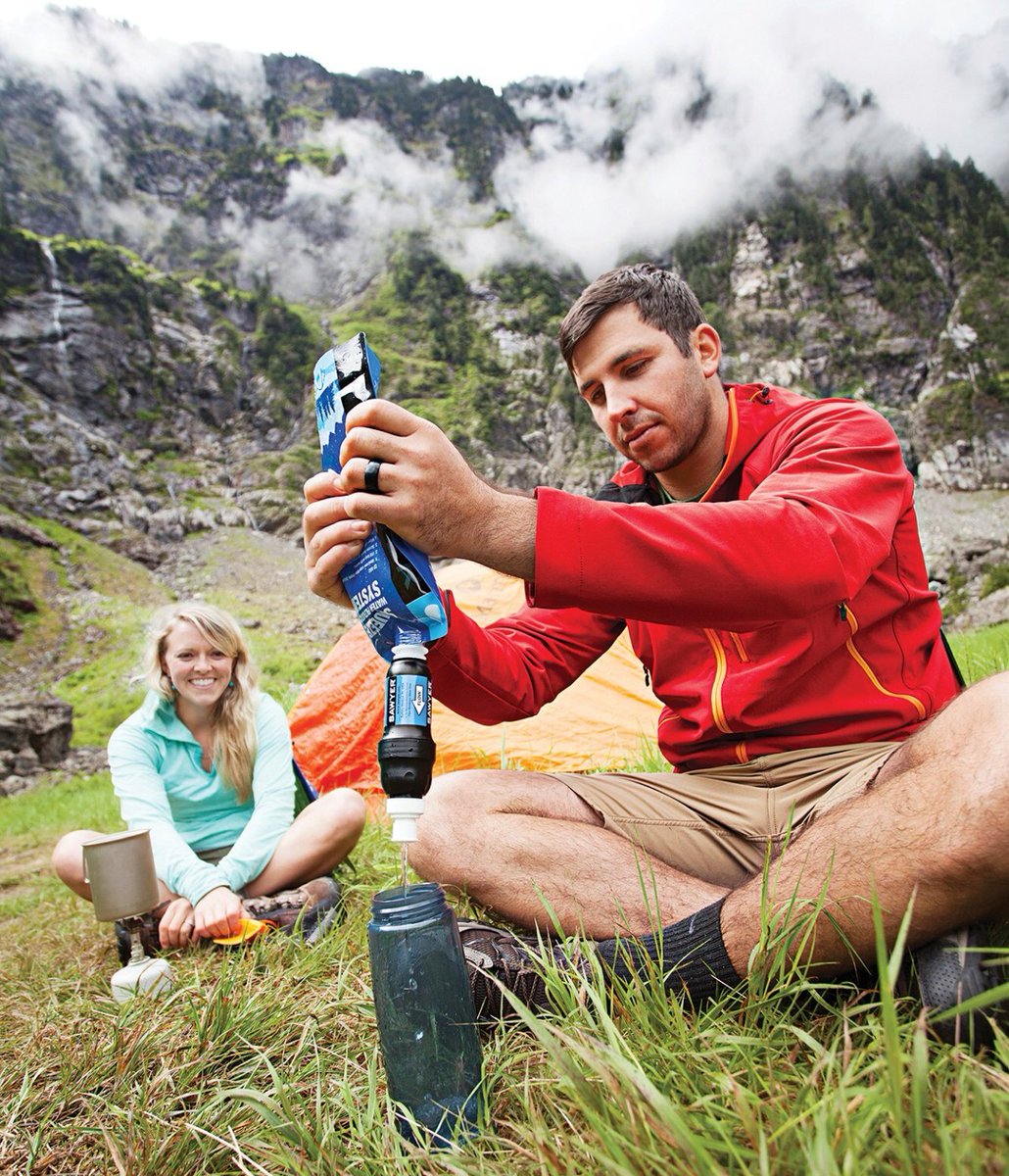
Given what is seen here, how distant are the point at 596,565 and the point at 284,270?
11667 centimetres

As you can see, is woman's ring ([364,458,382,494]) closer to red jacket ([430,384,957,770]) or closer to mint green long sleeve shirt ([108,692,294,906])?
red jacket ([430,384,957,770])

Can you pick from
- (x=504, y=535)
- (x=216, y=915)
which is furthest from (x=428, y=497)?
(x=216, y=915)

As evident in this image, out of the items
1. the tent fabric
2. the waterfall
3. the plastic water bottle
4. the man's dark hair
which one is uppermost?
the waterfall

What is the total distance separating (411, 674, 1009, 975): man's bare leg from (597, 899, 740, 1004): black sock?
2cm

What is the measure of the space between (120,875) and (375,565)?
1.58 metres

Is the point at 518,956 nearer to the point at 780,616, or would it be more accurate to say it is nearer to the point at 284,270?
the point at 780,616

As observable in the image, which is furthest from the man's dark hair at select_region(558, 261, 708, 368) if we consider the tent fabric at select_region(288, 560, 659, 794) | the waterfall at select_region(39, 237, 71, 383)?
the waterfall at select_region(39, 237, 71, 383)

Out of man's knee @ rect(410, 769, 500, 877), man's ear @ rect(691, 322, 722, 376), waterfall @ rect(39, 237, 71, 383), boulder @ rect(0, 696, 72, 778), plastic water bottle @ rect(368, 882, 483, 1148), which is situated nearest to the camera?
plastic water bottle @ rect(368, 882, 483, 1148)

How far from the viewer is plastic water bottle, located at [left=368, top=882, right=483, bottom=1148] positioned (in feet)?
3.50

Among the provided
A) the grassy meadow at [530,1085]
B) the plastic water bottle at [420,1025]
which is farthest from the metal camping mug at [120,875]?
the plastic water bottle at [420,1025]

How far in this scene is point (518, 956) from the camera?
149cm

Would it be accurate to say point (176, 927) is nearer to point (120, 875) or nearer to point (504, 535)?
point (120, 875)

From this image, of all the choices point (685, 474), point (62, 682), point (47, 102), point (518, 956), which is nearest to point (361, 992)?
point (518, 956)

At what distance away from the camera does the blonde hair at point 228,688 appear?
318 cm
